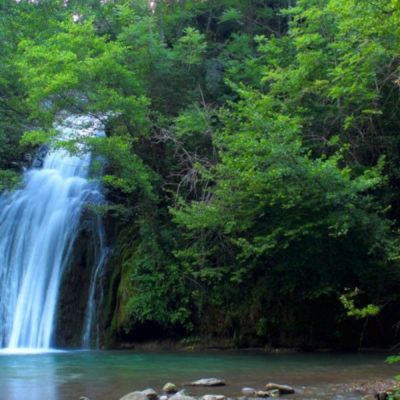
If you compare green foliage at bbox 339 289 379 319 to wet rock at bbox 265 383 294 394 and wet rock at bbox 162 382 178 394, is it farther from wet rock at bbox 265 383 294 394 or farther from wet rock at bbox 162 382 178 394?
wet rock at bbox 162 382 178 394

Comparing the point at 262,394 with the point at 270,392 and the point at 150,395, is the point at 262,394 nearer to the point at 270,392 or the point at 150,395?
the point at 270,392

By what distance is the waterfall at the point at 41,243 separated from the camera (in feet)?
51.2

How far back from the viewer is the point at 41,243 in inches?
671

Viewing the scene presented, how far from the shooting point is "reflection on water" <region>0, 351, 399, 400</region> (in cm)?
803

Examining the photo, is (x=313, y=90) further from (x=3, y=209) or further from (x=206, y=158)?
(x=3, y=209)

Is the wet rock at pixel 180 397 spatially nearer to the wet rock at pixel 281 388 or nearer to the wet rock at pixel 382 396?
the wet rock at pixel 281 388

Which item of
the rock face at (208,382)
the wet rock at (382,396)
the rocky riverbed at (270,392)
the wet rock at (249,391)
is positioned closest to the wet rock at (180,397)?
the rocky riverbed at (270,392)

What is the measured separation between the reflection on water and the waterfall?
7.80 ft

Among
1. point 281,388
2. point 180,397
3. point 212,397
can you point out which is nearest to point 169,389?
point 180,397

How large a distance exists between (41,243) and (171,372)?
8.31 meters

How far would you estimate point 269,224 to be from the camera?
13.2 metres

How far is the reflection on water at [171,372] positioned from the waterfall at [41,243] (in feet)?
7.80

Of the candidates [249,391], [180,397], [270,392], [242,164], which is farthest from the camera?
[242,164]

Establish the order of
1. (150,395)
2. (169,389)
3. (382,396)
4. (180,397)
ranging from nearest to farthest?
(382,396)
(180,397)
(150,395)
(169,389)
